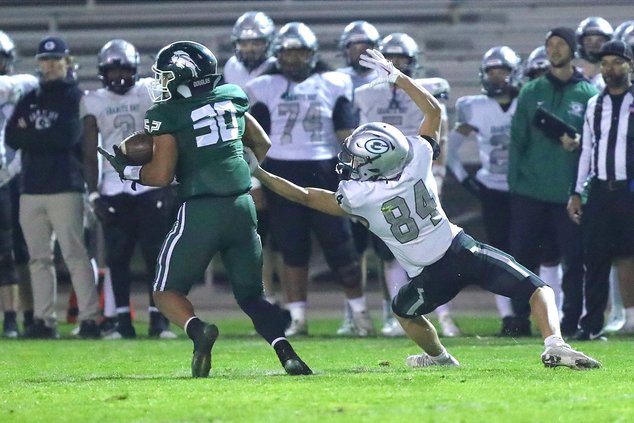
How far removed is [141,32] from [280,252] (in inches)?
212

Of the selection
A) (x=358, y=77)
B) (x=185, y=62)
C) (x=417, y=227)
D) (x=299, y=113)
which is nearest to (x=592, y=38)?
(x=358, y=77)

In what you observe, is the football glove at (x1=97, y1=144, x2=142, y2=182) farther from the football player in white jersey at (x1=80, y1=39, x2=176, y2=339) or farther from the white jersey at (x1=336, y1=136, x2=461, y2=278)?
the football player in white jersey at (x1=80, y1=39, x2=176, y2=339)

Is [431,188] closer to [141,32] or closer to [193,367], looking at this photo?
[193,367]

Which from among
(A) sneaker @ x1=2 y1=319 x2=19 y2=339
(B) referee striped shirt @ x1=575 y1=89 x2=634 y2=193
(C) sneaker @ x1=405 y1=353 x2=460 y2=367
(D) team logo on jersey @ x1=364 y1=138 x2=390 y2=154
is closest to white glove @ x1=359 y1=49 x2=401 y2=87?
(D) team logo on jersey @ x1=364 y1=138 x2=390 y2=154

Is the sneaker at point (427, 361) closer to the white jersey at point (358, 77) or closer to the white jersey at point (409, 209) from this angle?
the white jersey at point (409, 209)

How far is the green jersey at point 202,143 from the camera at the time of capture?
680 centimetres

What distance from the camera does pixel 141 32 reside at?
15.1m

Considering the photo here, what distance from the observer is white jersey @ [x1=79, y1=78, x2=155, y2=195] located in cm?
1012

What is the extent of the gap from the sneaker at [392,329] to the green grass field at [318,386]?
97cm

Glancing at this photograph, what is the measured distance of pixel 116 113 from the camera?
33.2 ft

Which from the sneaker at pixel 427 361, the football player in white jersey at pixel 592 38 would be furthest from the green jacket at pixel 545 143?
the sneaker at pixel 427 361

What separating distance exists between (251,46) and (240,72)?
0.22 meters

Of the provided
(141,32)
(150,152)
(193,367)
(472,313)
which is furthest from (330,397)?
(141,32)

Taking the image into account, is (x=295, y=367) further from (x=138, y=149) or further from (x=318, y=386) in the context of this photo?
(x=138, y=149)
